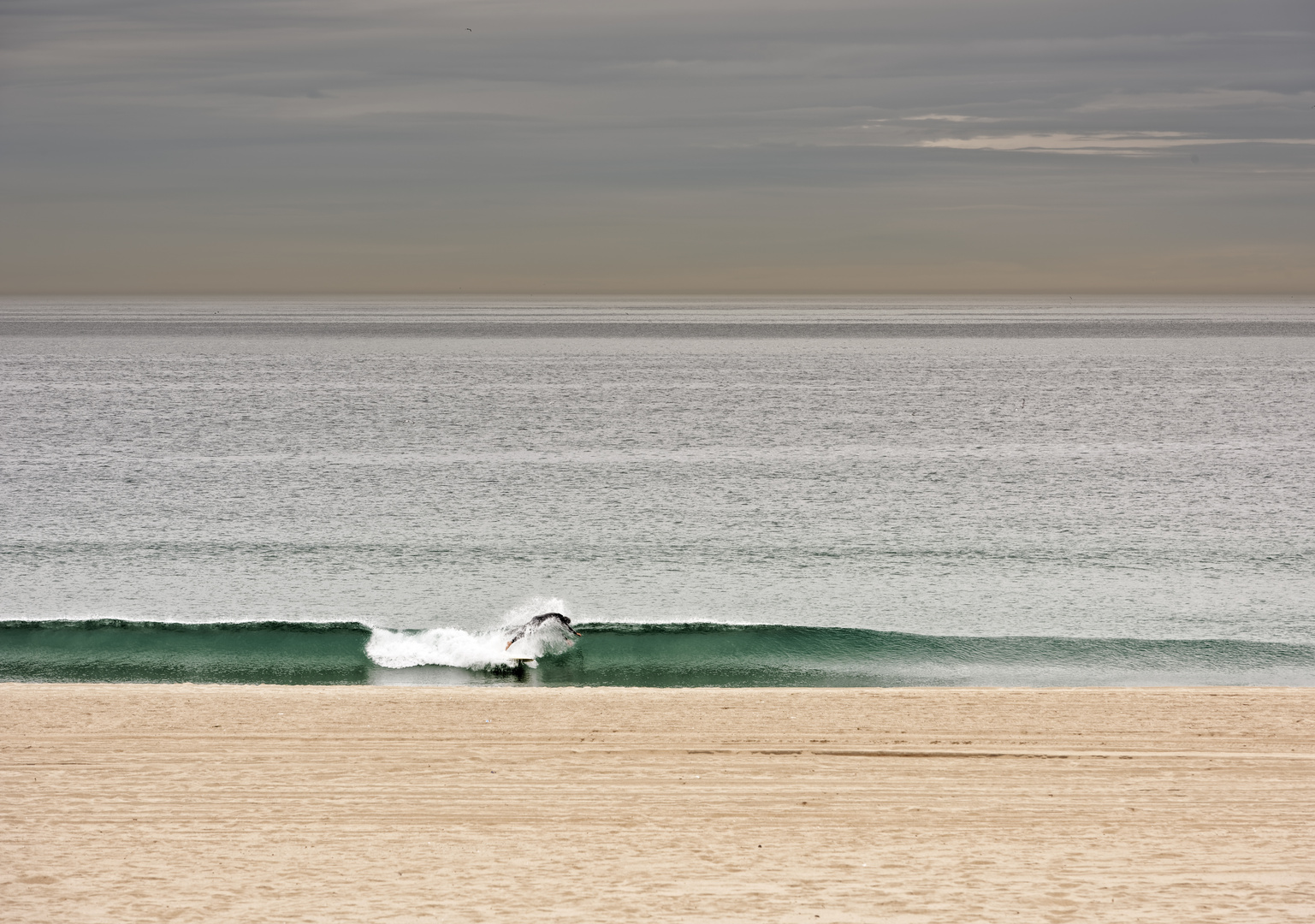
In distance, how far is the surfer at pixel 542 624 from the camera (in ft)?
50.7

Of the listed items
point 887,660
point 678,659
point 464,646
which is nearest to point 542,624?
point 464,646

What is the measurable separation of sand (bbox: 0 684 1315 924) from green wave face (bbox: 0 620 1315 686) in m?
2.41

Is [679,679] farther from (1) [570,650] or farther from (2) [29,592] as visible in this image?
(2) [29,592]

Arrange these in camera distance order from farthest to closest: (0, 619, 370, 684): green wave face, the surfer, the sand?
the surfer < (0, 619, 370, 684): green wave face < the sand

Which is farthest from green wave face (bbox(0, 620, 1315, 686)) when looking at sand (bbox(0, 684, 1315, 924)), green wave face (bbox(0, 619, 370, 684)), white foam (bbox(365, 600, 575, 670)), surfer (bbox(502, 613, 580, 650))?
sand (bbox(0, 684, 1315, 924))

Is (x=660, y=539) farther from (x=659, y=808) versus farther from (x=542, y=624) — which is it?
(x=659, y=808)

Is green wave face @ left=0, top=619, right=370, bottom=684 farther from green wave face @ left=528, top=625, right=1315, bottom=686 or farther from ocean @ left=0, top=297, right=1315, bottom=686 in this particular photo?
green wave face @ left=528, top=625, right=1315, bottom=686

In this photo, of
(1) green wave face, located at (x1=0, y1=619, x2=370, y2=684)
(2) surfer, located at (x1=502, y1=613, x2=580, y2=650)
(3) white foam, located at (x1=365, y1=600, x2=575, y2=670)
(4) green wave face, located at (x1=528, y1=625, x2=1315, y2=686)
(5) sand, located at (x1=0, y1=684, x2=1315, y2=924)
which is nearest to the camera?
(5) sand, located at (x1=0, y1=684, x2=1315, y2=924)

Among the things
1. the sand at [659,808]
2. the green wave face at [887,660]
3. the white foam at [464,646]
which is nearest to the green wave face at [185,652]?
the white foam at [464,646]

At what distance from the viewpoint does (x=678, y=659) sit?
1534cm

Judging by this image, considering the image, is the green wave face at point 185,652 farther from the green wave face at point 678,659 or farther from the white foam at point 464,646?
the white foam at point 464,646

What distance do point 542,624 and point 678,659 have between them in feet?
7.15

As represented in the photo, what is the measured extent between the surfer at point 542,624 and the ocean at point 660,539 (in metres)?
0.42

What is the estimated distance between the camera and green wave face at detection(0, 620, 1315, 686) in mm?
14375
